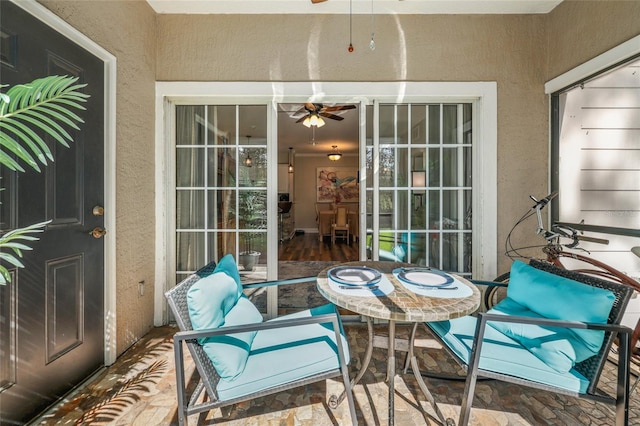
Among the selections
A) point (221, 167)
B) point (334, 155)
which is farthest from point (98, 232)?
point (334, 155)

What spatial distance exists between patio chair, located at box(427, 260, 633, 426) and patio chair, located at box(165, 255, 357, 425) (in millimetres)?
603

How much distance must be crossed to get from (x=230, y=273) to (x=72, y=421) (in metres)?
1.11

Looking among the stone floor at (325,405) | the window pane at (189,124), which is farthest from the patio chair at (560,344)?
the window pane at (189,124)

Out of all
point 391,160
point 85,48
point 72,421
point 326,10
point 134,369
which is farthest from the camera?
point 391,160

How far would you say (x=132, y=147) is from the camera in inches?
A: 82.0

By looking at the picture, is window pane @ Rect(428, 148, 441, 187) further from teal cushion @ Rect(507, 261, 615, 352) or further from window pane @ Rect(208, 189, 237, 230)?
window pane @ Rect(208, 189, 237, 230)

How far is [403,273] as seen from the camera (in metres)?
1.55

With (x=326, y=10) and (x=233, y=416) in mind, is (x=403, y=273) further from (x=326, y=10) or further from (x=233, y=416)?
(x=326, y=10)

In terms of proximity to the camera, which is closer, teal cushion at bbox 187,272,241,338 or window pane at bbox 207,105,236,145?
teal cushion at bbox 187,272,241,338

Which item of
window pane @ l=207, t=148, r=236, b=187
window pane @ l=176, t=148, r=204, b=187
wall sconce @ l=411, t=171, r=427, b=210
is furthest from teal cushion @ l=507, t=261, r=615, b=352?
window pane @ l=176, t=148, r=204, b=187

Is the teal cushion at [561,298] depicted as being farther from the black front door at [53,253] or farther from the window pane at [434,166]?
the black front door at [53,253]

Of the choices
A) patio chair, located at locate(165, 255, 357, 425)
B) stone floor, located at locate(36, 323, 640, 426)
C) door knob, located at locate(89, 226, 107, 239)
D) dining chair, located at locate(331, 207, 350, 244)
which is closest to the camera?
patio chair, located at locate(165, 255, 357, 425)

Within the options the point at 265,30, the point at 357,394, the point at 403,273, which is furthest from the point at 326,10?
the point at 357,394

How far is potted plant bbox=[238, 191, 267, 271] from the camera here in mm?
2520
